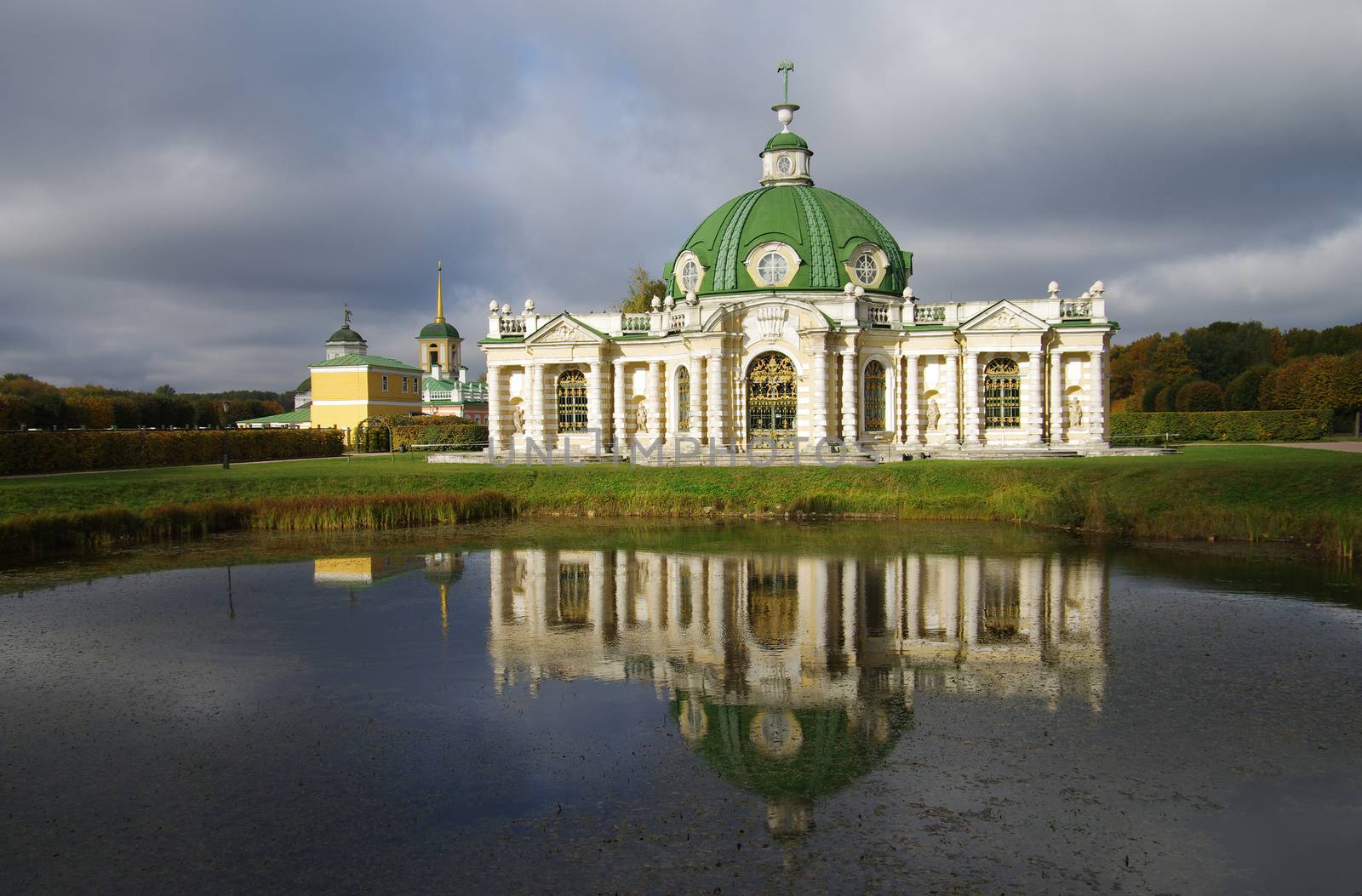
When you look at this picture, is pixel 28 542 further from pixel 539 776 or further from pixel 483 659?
pixel 539 776

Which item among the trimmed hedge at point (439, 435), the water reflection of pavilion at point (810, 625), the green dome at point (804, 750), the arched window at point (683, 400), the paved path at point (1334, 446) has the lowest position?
the green dome at point (804, 750)

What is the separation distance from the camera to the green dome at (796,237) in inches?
1596

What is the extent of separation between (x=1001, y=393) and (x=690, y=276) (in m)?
14.1

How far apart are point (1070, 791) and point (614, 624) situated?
825 centimetres

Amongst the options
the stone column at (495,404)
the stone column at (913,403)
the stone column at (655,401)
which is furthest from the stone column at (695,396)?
the stone column at (495,404)

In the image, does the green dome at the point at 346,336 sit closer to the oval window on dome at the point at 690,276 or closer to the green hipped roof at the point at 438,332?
the green hipped roof at the point at 438,332

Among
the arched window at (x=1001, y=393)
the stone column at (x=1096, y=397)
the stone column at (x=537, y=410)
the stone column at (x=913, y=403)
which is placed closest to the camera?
the stone column at (x=1096, y=397)

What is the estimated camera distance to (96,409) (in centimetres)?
7081

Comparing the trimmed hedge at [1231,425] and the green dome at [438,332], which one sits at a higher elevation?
the green dome at [438,332]

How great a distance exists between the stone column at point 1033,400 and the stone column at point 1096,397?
210cm

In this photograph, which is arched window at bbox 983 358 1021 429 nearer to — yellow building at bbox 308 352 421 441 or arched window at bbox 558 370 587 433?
arched window at bbox 558 370 587 433

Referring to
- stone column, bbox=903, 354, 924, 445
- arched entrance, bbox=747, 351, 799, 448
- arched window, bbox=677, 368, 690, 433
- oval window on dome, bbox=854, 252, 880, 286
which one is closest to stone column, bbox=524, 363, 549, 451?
arched window, bbox=677, 368, 690, 433

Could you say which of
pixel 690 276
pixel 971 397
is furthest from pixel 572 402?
pixel 971 397

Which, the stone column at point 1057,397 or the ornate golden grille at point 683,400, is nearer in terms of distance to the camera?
the stone column at point 1057,397
